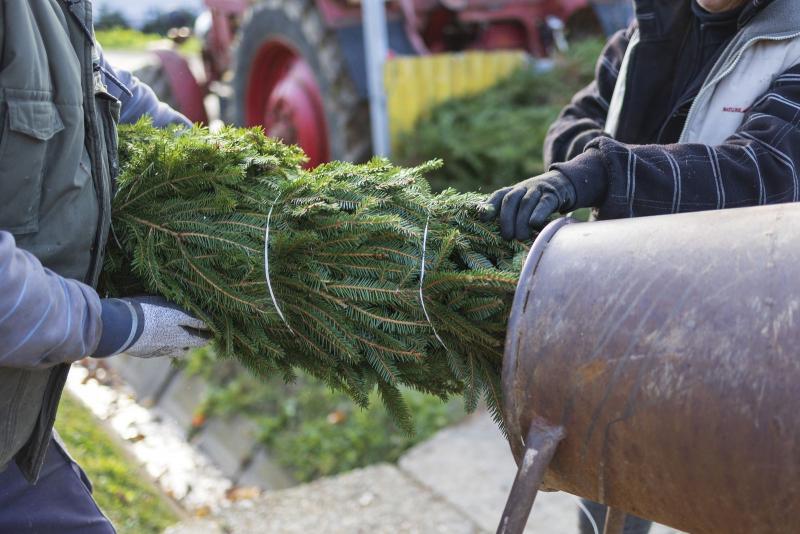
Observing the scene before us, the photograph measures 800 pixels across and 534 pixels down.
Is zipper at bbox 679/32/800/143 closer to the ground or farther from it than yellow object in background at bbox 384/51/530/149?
farther from it

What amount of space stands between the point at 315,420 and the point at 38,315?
280cm

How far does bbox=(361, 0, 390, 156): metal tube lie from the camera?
5.09 meters

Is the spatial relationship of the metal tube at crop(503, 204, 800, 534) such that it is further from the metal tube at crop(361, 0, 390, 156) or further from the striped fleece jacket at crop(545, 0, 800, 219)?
the metal tube at crop(361, 0, 390, 156)

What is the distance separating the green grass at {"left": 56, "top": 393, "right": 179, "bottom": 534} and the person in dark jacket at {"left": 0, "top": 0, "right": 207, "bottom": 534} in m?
1.53

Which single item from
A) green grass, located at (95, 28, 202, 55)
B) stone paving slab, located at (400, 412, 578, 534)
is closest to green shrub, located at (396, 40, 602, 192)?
stone paving slab, located at (400, 412, 578, 534)

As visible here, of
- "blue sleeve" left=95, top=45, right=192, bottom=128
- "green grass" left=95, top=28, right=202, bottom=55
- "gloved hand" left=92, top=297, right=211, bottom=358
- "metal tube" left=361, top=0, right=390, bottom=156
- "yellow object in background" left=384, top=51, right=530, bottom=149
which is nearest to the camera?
"gloved hand" left=92, top=297, right=211, bottom=358

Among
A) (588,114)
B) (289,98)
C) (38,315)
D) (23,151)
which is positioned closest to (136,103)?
(23,151)

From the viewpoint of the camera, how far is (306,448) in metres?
3.91

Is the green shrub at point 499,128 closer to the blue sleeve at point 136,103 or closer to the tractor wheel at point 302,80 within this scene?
the tractor wheel at point 302,80

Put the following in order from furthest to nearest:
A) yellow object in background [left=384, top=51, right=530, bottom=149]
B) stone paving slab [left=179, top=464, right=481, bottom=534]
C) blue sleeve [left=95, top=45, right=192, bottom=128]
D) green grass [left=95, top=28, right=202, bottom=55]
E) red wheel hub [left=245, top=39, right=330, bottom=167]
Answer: green grass [left=95, top=28, right=202, bottom=55], red wheel hub [left=245, top=39, right=330, bottom=167], yellow object in background [left=384, top=51, right=530, bottom=149], stone paving slab [left=179, top=464, right=481, bottom=534], blue sleeve [left=95, top=45, right=192, bottom=128]

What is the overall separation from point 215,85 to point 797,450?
6814 millimetres

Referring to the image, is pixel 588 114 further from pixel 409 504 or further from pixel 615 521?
pixel 409 504

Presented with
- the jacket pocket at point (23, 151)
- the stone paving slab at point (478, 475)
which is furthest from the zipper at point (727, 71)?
the stone paving slab at point (478, 475)

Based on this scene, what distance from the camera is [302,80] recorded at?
582 cm
